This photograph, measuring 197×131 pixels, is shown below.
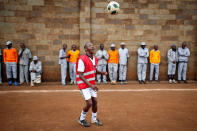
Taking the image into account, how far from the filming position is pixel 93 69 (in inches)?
155

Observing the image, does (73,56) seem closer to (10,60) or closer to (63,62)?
(63,62)

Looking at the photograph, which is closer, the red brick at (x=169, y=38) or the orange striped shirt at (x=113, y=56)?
the orange striped shirt at (x=113, y=56)

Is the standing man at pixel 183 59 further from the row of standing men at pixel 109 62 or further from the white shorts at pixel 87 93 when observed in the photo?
the white shorts at pixel 87 93

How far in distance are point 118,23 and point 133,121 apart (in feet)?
22.7

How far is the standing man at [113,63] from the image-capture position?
31.0 feet

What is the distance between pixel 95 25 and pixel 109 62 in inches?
91.2

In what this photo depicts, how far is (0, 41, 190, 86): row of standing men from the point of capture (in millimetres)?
8969

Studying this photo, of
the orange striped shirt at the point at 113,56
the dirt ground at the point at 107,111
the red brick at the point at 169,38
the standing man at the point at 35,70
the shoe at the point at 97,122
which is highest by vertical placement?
the red brick at the point at 169,38

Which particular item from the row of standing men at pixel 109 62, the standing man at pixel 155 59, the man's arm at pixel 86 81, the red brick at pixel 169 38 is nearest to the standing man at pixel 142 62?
the row of standing men at pixel 109 62

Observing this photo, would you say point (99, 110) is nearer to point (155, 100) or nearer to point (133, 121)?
point (133, 121)

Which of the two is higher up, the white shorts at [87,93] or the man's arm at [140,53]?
the man's arm at [140,53]

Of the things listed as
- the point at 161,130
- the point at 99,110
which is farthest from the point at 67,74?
the point at 161,130

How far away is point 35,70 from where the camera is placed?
8.95 m

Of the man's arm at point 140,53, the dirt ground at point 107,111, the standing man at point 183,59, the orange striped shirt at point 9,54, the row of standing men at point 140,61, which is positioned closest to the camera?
the dirt ground at point 107,111
